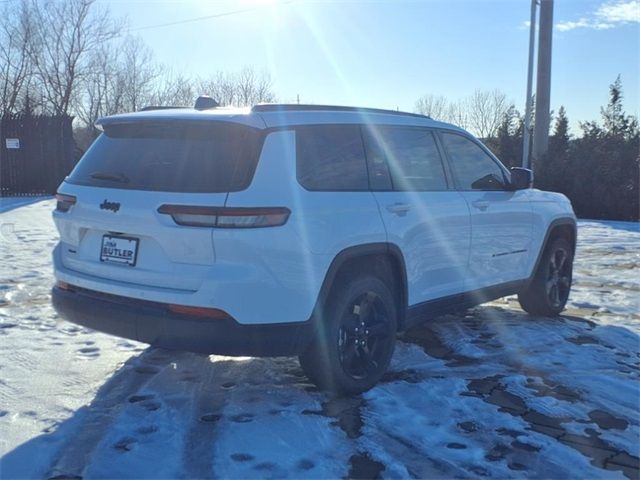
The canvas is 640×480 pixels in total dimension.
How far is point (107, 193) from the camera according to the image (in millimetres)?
4094

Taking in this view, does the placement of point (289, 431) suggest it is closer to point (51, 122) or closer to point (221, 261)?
point (221, 261)

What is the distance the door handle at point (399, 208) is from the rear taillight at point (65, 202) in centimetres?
207

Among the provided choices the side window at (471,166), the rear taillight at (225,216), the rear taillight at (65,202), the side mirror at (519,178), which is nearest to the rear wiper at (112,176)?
the rear taillight at (65,202)

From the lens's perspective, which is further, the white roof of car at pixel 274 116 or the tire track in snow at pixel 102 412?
the white roof of car at pixel 274 116

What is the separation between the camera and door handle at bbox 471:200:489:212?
17.8 feet

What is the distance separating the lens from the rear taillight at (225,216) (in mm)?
3660

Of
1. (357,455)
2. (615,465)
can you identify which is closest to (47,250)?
(357,455)

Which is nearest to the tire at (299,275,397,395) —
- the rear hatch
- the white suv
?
the white suv

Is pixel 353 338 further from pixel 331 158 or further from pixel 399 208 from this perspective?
pixel 331 158

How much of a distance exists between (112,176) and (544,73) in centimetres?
1646

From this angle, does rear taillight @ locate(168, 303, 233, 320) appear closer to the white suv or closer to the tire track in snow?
the white suv

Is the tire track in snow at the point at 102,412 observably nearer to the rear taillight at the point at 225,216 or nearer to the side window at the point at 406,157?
the rear taillight at the point at 225,216

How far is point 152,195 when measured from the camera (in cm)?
387

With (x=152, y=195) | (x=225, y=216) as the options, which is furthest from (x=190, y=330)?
(x=152, y=195)
